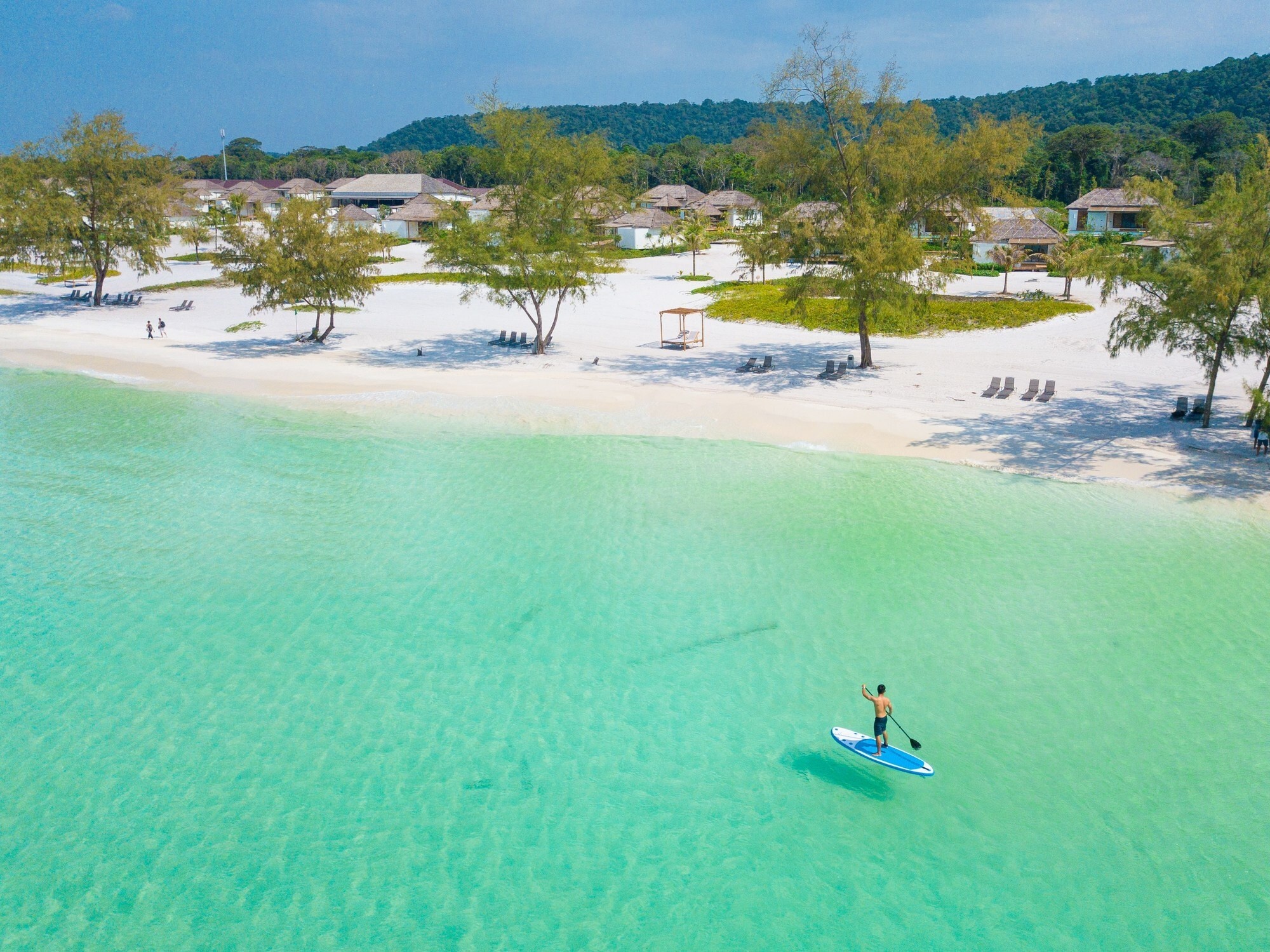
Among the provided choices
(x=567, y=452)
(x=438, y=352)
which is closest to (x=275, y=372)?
(x=438, y=352)

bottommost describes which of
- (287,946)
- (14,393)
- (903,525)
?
(287,946)

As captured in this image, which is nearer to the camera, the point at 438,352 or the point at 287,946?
the point at 287,946

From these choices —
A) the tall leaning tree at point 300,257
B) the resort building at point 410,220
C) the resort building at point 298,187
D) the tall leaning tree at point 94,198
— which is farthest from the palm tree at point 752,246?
the resort building at point 298,187

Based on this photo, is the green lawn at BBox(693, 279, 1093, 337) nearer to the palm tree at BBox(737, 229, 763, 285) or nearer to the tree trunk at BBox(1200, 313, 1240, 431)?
the palm tree at BBox(737, 229, 763, 285)

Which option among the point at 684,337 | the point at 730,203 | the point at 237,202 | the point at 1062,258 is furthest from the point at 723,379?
the point at 237,202

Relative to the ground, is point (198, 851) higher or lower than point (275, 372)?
lower

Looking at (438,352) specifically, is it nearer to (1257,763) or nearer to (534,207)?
(534,207)

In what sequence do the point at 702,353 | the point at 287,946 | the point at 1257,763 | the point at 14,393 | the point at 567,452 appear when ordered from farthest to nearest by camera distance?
the point at 702,353, the point at 14,393, the point at 567,452, the point at 1257,763, the point at 287,946
